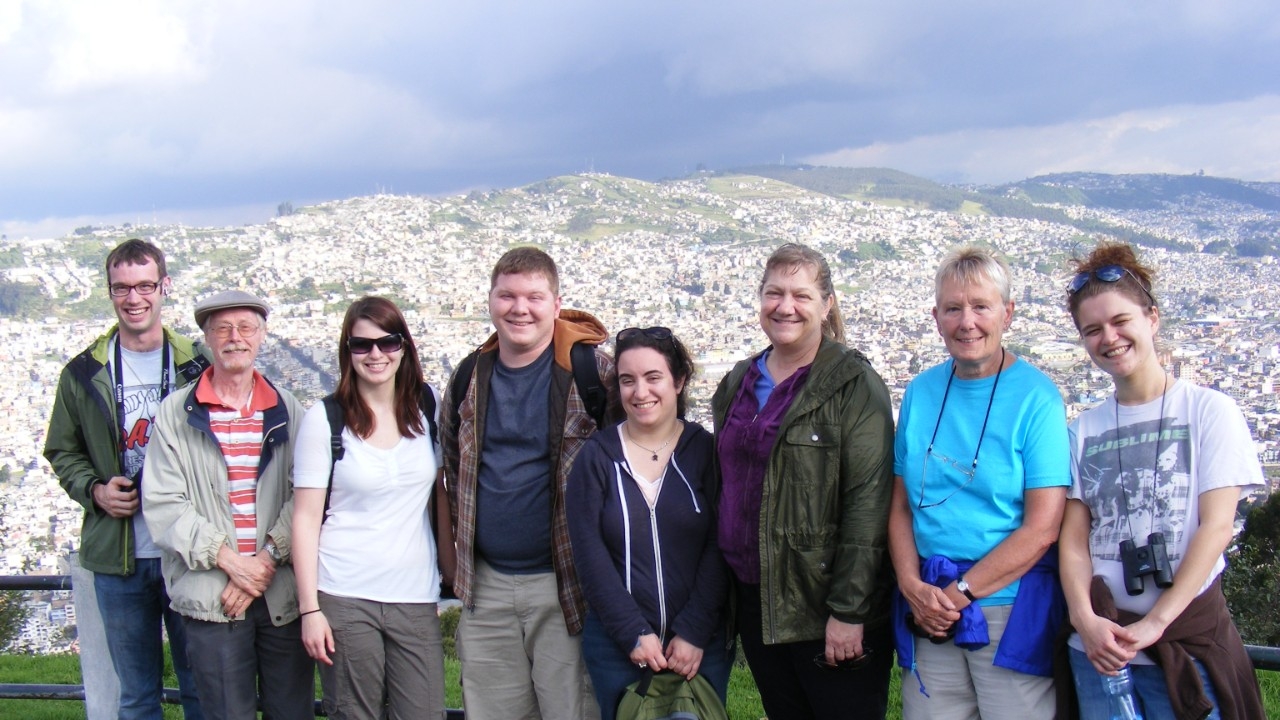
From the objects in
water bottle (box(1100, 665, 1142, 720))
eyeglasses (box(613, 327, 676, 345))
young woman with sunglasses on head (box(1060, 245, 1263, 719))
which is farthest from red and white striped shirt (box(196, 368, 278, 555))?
water bottle (box(1100, 665, 1142, 720))

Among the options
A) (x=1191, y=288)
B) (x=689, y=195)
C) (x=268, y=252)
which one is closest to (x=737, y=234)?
(x=689, y=195)

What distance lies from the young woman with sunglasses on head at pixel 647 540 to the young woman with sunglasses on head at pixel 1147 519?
1.21 meters

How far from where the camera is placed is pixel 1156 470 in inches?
105

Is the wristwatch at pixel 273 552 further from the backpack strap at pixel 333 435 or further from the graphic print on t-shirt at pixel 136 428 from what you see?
the graphic print on t-shirt at pixel 136 428

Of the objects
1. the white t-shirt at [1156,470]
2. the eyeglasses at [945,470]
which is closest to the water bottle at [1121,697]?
the white t-shirt at [1156,470]

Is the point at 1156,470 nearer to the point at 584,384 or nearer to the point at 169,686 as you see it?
the point at 584,384

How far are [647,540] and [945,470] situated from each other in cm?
107

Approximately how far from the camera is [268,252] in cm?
6969

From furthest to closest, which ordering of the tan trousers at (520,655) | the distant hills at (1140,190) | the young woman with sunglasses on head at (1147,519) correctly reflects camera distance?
the distant hills at (1140,190) → the tan trousers at (520,655) → the young woman with sunglasses on head at (1147,519)

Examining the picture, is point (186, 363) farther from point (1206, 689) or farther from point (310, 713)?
point (1206, 689)

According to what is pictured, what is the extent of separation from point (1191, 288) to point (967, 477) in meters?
40.7

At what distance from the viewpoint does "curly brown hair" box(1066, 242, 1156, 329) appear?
2779 millimetres

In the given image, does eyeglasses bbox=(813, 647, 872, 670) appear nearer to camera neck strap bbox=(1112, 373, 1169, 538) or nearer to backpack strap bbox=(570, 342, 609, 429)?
camera neck strap bbox=(1112, 373, 1169, 538)

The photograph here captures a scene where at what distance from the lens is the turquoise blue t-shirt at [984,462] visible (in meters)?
2.80
